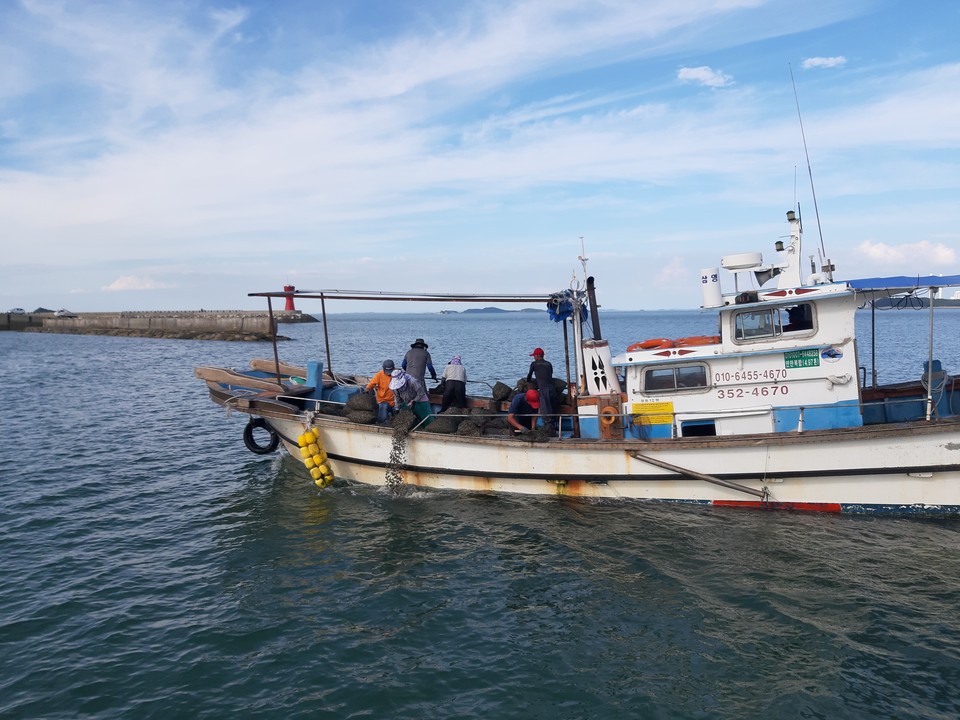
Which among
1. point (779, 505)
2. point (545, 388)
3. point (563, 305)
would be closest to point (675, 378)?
point (545, 388)

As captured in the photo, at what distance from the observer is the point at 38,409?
26.5m

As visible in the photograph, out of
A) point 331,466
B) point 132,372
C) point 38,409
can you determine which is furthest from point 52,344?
point 331,466

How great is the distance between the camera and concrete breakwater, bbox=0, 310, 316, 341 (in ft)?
283

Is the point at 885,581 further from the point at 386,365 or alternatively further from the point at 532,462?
the point at 386,365

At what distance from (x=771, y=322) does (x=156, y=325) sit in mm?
94696

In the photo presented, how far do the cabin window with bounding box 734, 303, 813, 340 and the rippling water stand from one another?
3358mm

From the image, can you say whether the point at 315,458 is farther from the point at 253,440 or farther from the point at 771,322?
the point at 771,322

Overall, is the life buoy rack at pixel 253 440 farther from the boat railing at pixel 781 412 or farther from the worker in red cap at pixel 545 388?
the worker in red cap at pixel 545 388

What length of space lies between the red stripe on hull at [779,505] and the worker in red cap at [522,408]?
391 cm

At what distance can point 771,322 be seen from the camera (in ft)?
40.3

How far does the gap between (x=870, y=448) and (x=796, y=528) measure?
6.06 feet

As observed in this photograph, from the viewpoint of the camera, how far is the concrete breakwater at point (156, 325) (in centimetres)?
8638

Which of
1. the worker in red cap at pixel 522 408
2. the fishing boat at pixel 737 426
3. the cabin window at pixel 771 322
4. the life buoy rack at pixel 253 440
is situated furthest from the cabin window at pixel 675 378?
the life buoy rack at pixel 253 440

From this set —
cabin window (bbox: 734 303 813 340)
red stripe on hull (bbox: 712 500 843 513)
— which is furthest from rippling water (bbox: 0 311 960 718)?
cabin window (bbox: 734 303 813 340)
